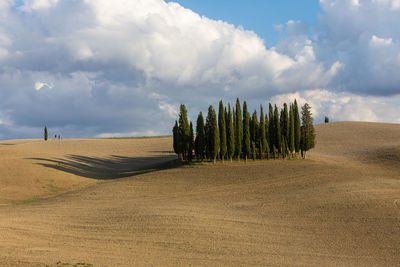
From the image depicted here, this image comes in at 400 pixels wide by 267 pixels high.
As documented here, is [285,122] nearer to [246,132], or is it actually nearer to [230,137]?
[246,132]

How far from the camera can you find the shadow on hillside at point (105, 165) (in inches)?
1889

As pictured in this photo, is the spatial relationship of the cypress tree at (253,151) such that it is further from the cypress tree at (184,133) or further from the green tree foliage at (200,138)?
the cypress tree at (184,133)

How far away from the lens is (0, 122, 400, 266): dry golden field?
15.9m

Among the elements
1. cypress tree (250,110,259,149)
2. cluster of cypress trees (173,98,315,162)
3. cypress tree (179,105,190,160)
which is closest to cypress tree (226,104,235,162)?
cluster of cypress trees (173,98,315,162)

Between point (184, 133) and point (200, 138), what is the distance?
346cm

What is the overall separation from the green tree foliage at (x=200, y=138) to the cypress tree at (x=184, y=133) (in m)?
1.92

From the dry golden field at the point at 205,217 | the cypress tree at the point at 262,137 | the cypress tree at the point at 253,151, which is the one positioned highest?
the cypress tree at the point at 262,137

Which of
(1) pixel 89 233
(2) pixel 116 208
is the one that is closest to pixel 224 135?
(2) pixel 116 208

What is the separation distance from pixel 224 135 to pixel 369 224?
28124 millimetres

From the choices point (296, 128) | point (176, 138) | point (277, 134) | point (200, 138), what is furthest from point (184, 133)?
point (296, 128)

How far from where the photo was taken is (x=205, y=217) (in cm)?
2209

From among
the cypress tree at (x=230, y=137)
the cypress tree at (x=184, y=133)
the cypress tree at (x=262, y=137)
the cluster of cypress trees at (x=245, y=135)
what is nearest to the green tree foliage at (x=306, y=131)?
the cluster of cypress trees at (x=245, y=135)

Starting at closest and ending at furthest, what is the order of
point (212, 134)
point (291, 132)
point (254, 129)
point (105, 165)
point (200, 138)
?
1. point (212, 134)
2. point (200, 138)
3. point (291, 132)
4. point (254, 129)
5. point (105, 165)

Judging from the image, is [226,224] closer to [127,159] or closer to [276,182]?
[276,182]
